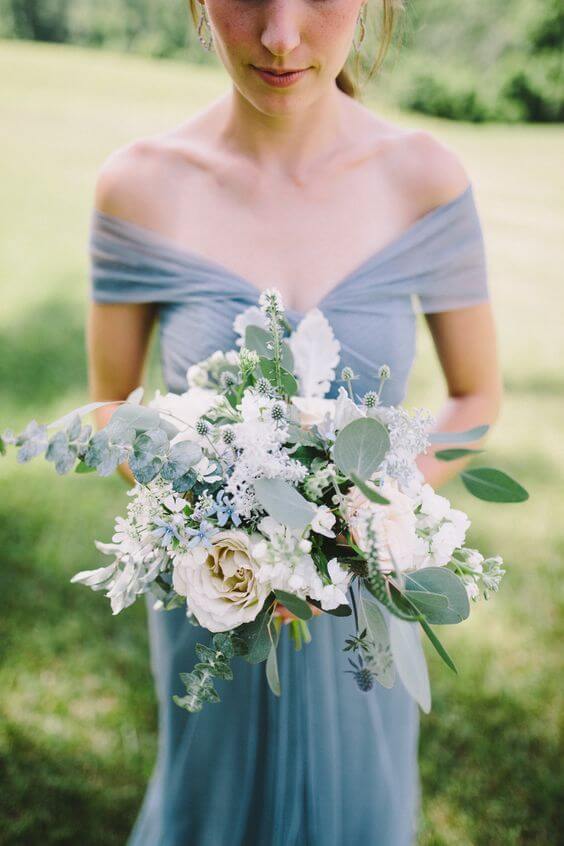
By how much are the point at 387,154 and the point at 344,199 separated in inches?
A: 6.5

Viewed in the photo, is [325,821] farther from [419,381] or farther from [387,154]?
[419,381]

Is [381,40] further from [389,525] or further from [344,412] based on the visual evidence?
[389,525]

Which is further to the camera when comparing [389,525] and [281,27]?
[281,27]

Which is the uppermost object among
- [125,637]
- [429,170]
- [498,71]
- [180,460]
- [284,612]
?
[429,170]

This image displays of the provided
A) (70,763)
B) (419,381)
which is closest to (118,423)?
(70,763)

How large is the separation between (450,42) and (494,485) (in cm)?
1972

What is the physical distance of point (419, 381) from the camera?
6004 millimetres

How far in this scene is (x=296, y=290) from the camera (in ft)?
6.20

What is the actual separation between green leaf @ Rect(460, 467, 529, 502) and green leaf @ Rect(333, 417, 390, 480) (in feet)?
0.48

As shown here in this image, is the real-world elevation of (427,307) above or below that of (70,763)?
above

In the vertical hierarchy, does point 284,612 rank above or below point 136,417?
below

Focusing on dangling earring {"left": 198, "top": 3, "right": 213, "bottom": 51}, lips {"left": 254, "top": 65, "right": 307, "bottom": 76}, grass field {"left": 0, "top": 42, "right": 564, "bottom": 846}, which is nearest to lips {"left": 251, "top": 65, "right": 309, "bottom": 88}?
lips {"left": 254, "top": 65, "right": 307, "bottom": 76}

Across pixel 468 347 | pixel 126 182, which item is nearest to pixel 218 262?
pixel 126 182

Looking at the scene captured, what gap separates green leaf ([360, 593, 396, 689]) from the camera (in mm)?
1167
